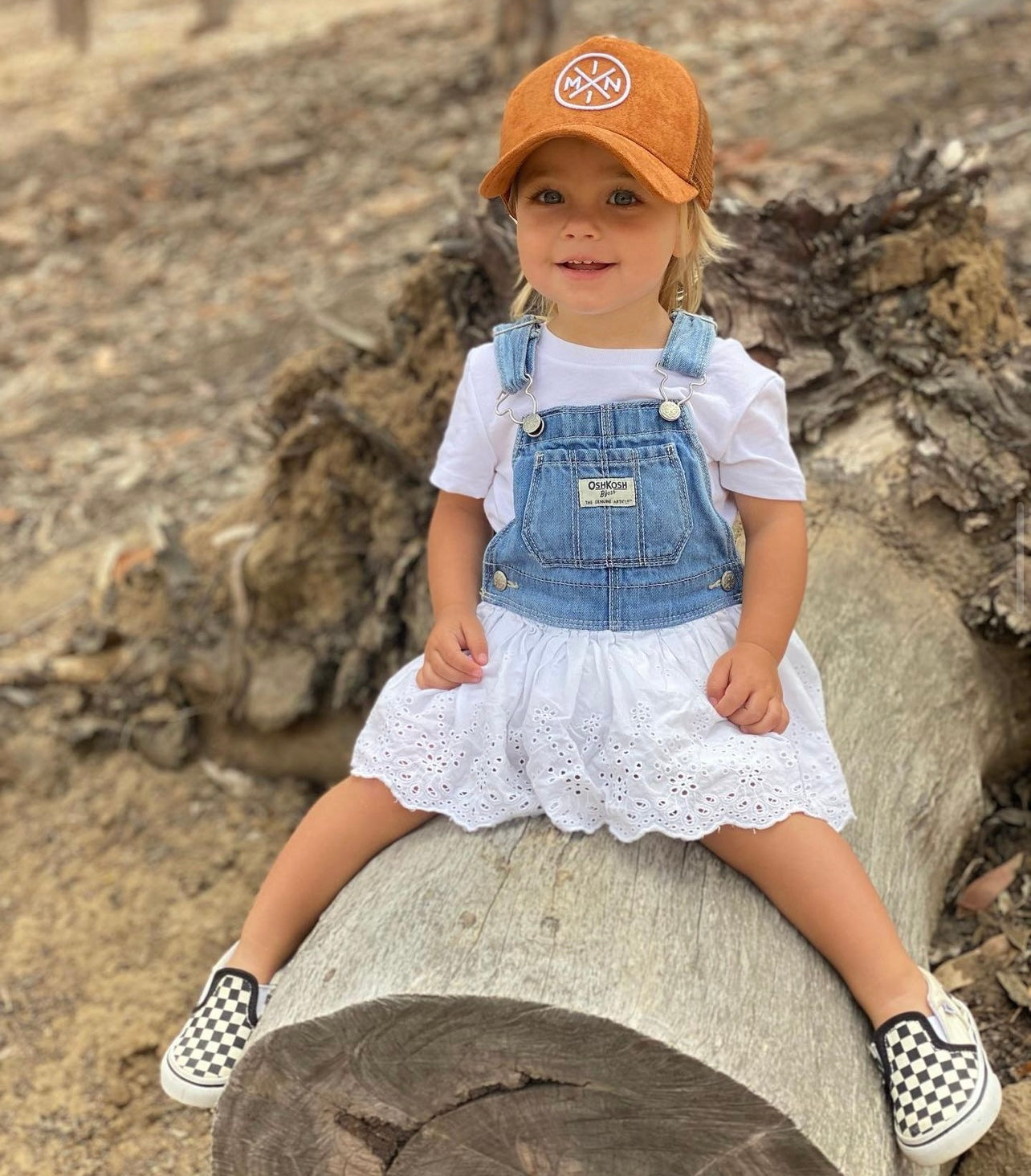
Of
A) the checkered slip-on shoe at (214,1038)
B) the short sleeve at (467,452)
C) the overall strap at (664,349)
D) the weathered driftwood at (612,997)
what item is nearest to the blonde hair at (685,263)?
the overall strap at (664,349)

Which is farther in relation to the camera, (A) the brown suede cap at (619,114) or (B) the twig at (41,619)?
(B) the twig at (41,619)

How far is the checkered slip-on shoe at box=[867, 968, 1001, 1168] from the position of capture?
1.88 m

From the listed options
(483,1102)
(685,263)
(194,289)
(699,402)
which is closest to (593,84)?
(685,263)

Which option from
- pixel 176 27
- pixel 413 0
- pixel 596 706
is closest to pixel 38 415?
pixel 596 706

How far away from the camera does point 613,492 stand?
7.23 feet

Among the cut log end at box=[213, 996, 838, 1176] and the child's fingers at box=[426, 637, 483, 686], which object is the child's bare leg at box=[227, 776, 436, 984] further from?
the cut log end at box=[213, 996, 838, 1176]

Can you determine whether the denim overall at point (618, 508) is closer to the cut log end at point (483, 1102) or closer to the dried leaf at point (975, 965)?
the cut log end at point (483, 1102)

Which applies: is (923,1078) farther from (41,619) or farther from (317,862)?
(41,619)

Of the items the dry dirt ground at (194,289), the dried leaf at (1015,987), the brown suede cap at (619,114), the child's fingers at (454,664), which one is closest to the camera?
the brown suede cap at (619,114)

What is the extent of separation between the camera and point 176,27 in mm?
13625

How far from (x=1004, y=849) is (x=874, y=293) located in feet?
4.51

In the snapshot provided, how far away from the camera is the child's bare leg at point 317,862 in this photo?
2.21 meters

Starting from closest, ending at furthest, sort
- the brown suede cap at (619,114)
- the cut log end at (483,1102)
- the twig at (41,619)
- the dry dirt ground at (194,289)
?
1. the cut log end at (483,1102)
2. the brown suede cap at (619,114)
3. the dry dirt ground at (194,289)
4. the twig at (41,619)

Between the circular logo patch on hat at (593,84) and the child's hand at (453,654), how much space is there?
0.89 meters
